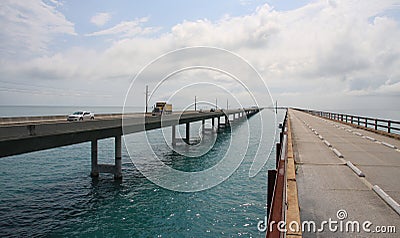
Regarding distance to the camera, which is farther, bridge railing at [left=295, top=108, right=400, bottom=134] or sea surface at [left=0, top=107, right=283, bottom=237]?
Result: bridge railing at [left=295, top=108, right=400, bottom=134]

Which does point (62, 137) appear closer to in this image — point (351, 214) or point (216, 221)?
point (216, 221)

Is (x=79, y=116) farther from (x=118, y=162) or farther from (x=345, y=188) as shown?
(x=345, y=188)

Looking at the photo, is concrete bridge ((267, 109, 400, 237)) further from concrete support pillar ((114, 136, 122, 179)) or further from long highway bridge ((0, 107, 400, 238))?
concrete support pillar ((114, 136, 122, 179))

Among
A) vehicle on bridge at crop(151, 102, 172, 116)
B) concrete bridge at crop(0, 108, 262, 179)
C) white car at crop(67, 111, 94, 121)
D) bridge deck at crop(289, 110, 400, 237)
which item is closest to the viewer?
bridge deck at crop(289, 110, 400, 237)

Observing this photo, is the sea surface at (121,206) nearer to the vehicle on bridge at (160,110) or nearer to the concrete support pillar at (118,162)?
the concrete support pillar at (118,162)

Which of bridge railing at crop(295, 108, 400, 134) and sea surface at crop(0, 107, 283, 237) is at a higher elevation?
bridge railing at crop(295, 108, 400, 134)

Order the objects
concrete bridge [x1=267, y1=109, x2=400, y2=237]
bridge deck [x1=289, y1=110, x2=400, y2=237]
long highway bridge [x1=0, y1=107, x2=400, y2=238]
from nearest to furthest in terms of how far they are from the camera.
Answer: concrete bridge [x1=267, y1=109, x2=400, y2=237] → long highway bridge [x1=0, y1=107, x2=400, y2=238] → bridge deck [x1=289, y1=110, x2=400, y2=237]

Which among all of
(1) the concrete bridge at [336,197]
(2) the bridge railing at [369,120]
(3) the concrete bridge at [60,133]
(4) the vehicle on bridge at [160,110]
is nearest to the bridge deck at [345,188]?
(1) the concrete bridge at [336,197]

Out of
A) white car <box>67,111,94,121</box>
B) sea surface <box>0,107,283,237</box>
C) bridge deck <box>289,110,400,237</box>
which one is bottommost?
sea surface <box>0,107,283,237</box>

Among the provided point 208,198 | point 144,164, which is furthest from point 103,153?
point 208,198

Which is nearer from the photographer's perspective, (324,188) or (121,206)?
(324,188)

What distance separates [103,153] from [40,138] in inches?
1067

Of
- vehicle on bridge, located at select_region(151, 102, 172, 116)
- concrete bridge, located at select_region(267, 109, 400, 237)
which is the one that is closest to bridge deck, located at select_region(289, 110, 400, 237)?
concrete bridge, located at select_region(267, 109, 400, 237)

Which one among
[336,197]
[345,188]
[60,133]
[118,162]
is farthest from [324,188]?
[118,162]
